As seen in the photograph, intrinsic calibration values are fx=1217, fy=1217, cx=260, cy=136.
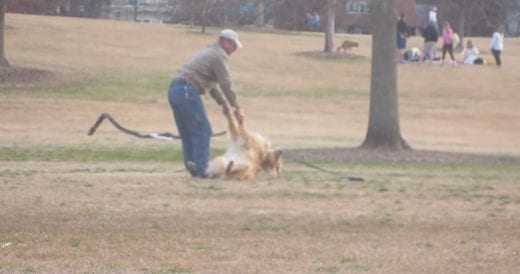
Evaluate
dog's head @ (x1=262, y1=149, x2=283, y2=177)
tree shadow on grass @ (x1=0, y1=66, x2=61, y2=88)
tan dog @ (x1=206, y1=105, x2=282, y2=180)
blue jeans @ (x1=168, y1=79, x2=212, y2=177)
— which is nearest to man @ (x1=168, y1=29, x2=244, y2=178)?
blue jeans @ (x1=168, y1=79, x2=212, y2=177)

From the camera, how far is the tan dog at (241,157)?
13711mm

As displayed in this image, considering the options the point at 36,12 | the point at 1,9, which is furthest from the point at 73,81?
the point at 36,12

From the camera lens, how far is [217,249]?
916cm

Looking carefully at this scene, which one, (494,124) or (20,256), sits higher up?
(20,256)

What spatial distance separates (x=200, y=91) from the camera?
13.9 meters

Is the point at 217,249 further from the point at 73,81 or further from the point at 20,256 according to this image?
the point at 73,81

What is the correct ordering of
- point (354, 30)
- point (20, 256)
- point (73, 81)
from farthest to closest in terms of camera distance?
point (354, 30)
point (73, 81)
point (20, 256)

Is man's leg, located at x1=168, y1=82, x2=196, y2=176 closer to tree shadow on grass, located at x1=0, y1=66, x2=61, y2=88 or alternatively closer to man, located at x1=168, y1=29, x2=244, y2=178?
man, located at x1=168, y1=29, x2=244, y2=178

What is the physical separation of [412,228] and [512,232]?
2.77ft

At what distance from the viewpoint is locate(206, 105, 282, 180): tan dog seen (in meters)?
13.7

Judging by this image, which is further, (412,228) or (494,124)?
(494,124)

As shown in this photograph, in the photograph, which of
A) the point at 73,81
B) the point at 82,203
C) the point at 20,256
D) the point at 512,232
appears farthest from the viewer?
the point at 73,81

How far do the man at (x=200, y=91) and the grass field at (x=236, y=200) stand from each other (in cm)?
37

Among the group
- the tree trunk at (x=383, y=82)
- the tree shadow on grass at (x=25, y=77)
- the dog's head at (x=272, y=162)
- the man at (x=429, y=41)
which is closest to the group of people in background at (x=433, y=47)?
the man at (x=429, y=41)
